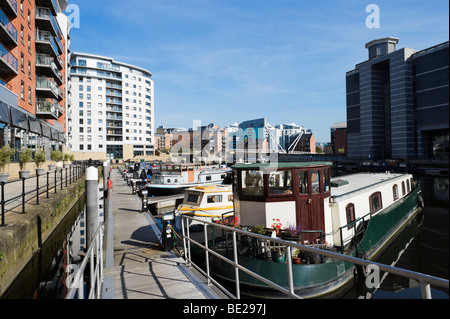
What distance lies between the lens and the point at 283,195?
9469 millimetres

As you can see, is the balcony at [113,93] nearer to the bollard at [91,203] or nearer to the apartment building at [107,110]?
the apartment building at [107,110]

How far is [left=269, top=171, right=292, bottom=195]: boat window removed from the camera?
9.65 m

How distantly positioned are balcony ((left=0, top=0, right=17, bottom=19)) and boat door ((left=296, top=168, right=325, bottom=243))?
93.5 ft

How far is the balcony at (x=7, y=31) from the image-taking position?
77.3 ft

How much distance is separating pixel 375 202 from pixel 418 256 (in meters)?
3.15

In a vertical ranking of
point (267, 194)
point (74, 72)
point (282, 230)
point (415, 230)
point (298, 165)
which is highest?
point (74, 72)

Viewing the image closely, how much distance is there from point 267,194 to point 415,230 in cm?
1423

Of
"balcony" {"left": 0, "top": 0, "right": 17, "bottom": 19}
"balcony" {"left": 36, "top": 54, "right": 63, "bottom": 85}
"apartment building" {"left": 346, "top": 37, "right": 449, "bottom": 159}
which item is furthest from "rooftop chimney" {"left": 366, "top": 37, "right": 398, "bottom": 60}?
"balcony" {"left": 0, "top": 0, "right": 17, "bottom": 19}

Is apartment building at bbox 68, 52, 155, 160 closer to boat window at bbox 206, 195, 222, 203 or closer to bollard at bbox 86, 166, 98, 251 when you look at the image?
boat window at bbox 206, 195, 222, 203

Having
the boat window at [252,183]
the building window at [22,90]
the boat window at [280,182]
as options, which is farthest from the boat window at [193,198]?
the building window at [22,90]

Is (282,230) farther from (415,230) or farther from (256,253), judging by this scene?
(415,230)

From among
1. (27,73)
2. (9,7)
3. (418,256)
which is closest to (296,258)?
(418,256)
